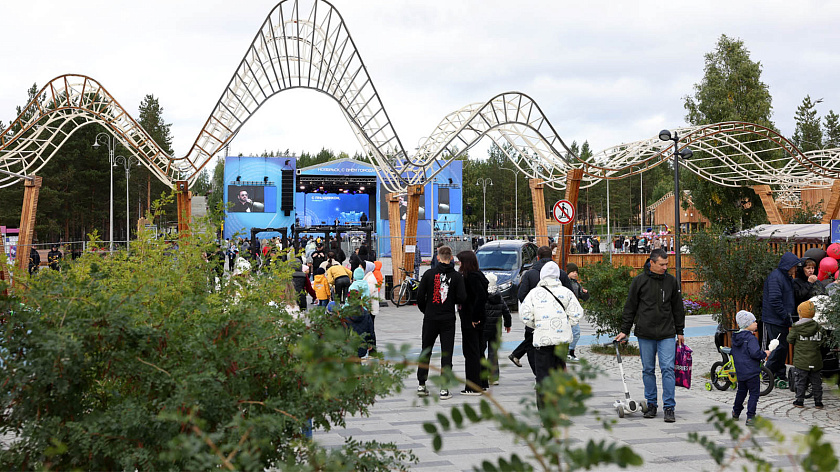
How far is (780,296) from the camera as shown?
33.2 feet

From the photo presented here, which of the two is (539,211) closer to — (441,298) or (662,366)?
(441,298)

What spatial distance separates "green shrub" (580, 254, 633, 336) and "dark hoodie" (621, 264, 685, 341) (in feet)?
14.0

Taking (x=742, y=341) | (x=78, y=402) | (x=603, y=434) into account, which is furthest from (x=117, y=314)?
(x=742, y=341)

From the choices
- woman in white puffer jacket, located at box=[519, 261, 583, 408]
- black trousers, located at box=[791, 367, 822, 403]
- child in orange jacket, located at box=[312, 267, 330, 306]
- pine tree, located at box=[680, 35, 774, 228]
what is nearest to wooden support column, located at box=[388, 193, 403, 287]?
child in orange jacket, located at box=[312, 267, 330, 306]

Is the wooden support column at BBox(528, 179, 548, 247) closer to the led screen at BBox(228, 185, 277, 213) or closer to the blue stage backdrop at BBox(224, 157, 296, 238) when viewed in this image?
the blue stage backdrop at BBox(224, 157, 296, 238)

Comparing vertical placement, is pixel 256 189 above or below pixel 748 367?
above

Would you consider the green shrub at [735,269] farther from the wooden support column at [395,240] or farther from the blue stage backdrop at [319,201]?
the blue stage backdrop at [319,201]

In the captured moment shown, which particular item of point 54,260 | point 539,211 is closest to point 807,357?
point 54,260

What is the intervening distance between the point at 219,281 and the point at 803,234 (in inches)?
759

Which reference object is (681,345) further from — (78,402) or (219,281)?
(78,402)

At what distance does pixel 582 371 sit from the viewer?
98.7 inches

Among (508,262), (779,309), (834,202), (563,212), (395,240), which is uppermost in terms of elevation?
(834,202)

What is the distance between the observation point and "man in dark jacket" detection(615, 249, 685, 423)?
26.9ft

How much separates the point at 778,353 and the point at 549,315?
3876 millimetres
